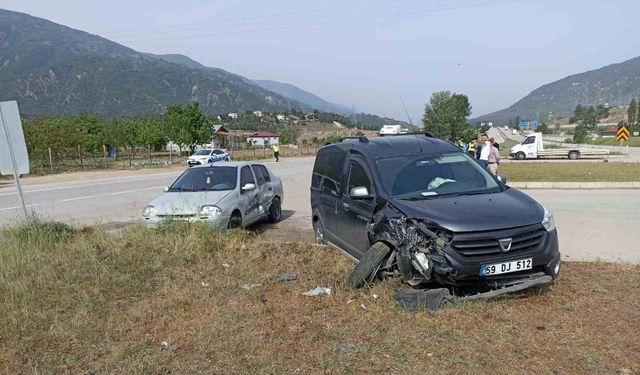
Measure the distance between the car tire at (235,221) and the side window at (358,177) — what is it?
3332mm

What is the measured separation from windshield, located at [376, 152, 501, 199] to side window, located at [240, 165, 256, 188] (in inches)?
182

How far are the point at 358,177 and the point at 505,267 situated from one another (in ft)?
7.75

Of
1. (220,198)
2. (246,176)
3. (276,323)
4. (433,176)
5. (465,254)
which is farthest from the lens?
(246,176)

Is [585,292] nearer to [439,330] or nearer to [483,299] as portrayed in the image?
[483,299]

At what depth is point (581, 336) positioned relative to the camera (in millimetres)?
4215

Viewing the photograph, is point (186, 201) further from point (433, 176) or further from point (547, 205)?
point (547, 205)

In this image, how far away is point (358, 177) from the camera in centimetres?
658

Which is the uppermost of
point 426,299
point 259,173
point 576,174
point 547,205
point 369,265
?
point 259,173

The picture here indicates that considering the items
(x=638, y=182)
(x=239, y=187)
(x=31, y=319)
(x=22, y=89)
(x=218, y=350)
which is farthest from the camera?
(x=22, y=89)

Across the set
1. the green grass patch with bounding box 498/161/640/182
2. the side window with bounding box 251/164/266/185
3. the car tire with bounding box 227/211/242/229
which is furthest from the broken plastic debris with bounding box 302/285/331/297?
the green grass patch with bounding box 498/161/640/182

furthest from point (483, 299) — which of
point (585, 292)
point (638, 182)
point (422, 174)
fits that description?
point (638, 182)

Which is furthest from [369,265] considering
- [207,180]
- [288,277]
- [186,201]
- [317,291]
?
[207,180]

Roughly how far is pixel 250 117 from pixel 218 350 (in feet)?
480

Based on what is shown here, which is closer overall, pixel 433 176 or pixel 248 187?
pixel 433 176
